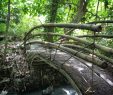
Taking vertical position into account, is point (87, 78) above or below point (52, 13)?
below

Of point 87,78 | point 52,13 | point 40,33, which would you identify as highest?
point 52,13

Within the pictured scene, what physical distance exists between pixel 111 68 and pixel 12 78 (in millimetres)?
4008

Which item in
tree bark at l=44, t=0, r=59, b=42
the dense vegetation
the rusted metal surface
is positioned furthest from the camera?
tree bark at l=44, t=0, r=59, b=42

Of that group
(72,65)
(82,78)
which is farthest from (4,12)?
(82,78)

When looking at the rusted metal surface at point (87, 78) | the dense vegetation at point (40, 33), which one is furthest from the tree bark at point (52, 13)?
the rusted metal surface at point (87, 78)

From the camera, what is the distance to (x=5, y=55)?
7.84 metres

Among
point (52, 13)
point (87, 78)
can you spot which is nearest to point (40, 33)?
point (87, 78)

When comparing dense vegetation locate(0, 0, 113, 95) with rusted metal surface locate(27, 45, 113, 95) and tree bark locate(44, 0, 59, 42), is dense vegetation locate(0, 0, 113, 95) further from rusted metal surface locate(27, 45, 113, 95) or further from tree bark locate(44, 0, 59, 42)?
rusted metal surface locate(27, 45, 113, 95)

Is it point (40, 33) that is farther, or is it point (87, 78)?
point (40, 33)

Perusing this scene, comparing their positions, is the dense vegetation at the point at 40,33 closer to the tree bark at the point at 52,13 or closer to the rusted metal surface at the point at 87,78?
the tree bark at the point at 52,13

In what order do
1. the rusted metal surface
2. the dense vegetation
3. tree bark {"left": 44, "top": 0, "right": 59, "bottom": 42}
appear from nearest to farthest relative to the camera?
the rusted metal surface
the dense vegetation
tree bark {"left": 44, "top": 0, "right": 59, "bottom": 42}

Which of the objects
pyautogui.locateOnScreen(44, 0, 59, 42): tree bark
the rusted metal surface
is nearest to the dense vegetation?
pyautogui.locateOnScreen(44, 0, 59, 42): tree bark

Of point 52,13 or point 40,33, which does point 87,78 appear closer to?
point 40,33

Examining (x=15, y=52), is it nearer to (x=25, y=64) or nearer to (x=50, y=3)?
(x=25, y=64)
